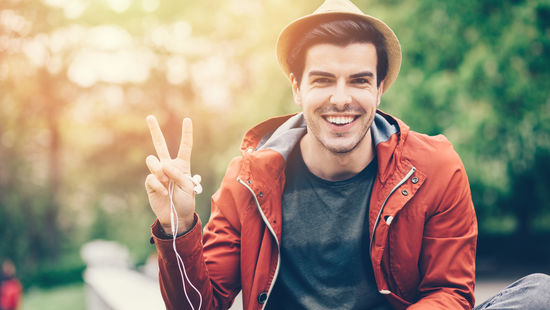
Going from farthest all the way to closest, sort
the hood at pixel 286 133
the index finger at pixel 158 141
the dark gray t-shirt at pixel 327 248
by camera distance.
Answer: the hood at pixel 286 133, the dark gray t-shirt at pixel 327 248, the index finger at pixel 158 141

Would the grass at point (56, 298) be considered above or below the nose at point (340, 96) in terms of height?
below

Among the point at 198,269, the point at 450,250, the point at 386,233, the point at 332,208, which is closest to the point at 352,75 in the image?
the point at 332,208

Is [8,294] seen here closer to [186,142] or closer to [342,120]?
[186,142]

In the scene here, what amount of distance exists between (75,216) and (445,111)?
27.6 metres

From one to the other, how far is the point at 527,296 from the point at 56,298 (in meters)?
20.2

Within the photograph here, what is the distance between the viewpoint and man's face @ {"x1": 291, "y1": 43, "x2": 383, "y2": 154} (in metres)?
2.66

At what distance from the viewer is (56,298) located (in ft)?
64.8

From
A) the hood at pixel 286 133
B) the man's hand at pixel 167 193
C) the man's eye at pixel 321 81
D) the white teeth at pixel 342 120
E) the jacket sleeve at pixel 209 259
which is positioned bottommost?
the jacket sleeve at pixel 209 259

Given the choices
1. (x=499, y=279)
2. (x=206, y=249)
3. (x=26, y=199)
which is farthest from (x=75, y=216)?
(x=206, y=249)

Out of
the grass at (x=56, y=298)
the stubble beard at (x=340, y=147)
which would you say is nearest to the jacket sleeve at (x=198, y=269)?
Answer: the stubble beard at (x=340, y=147)

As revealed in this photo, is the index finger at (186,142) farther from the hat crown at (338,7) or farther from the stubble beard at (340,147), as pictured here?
the hat crown at (338,7)

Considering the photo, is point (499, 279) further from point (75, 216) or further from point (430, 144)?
point (75, 216)

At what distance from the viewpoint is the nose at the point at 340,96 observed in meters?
2.64

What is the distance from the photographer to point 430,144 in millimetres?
2660
